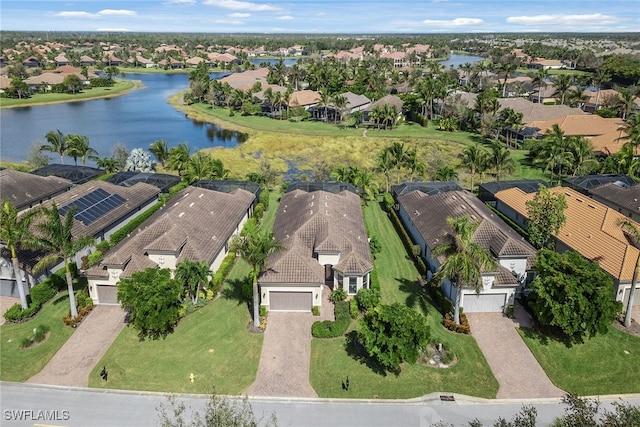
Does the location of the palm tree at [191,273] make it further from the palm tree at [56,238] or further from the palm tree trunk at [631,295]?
the palm tree trunk at [631,295]

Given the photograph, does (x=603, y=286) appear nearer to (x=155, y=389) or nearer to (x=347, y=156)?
(x=155, y=389)

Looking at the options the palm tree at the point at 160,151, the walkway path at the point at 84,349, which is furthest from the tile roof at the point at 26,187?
the walkway path at the point at 84,349

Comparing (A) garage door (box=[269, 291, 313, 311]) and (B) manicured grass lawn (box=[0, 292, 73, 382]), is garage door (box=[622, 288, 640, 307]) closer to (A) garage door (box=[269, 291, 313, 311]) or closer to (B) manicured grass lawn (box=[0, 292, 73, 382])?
(A) garage door (box=[269, 291, 313, 311])

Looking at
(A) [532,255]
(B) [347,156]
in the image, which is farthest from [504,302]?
(B) [347,156]

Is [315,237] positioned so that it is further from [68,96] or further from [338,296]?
[68,96]

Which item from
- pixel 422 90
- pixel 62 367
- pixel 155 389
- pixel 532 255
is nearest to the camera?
pixel 155 389

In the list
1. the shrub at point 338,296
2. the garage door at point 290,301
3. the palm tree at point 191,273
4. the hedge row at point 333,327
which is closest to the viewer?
the hedge row at point 333,327
